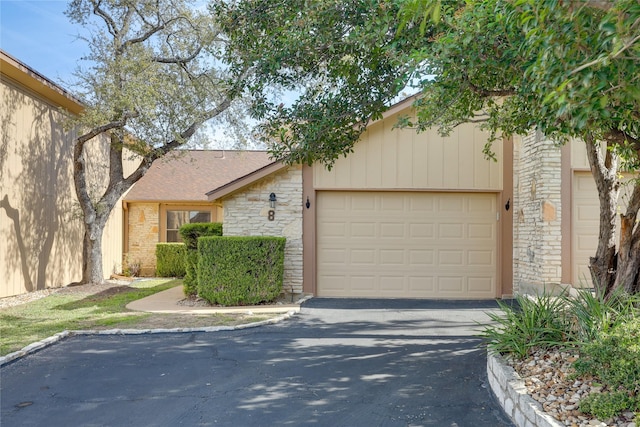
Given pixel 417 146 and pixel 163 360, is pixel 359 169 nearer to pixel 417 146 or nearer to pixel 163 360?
pixel 417 146

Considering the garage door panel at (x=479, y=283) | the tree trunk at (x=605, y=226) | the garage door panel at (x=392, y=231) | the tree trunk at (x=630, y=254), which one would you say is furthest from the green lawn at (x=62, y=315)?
the tree trunk at (x=630, y=254)

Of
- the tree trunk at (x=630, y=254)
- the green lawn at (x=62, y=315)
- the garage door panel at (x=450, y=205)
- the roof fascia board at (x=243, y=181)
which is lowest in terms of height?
the green lawn at (x=62, y=315)

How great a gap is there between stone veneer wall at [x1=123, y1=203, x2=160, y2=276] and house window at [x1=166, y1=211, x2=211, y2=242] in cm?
44

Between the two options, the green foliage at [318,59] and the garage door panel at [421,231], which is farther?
the garage door panel at [421,231]

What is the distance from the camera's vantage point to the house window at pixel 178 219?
16.7m

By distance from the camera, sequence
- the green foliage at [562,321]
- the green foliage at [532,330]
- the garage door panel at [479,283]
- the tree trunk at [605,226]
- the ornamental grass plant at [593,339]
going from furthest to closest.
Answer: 1. the garage door panel at [479,283]
2. the tree trunk at [605,226]
3. the green foliage at [532,330]
4. the green foliage at [562,321]
5. the ornamental grass plant at [593,339]

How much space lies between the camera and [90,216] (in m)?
12.4

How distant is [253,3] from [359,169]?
482cm

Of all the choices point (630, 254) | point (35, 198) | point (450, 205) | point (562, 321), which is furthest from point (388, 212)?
point (35, 198)

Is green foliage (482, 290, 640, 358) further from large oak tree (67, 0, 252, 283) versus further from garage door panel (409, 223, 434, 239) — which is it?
large oak tree (67, 0, 252, 283)

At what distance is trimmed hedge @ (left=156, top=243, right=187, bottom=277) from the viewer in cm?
1570

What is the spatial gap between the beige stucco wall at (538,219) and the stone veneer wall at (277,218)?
487 cm

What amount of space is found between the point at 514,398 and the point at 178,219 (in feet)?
47.1

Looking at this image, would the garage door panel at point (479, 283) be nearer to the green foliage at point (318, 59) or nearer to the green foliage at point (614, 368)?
the green foliage at point (318, 59)
